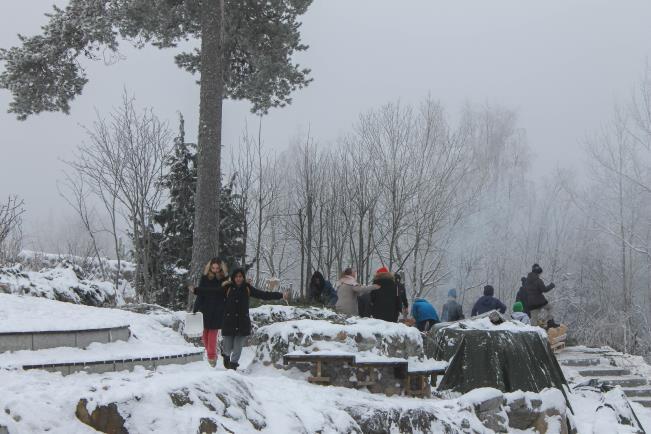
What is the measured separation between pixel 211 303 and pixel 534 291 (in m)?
8.37

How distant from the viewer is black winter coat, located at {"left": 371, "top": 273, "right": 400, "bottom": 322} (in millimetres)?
11336

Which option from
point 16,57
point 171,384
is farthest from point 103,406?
point 16,57

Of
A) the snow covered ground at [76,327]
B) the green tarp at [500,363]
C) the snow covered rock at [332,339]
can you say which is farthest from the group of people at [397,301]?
the snow covered ground at [76,327]

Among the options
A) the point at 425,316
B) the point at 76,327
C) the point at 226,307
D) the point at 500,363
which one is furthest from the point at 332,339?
the point at 425,316

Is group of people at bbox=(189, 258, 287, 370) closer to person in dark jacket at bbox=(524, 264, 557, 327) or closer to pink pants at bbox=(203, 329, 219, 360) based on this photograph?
pink pants at bbox=(203, 329, 219, 360)

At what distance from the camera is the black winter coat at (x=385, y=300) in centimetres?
1134

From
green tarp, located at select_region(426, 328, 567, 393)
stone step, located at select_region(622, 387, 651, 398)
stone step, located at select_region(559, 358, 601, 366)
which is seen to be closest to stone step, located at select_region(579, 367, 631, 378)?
stone step, located at select_region(559, 358, 601, 366)

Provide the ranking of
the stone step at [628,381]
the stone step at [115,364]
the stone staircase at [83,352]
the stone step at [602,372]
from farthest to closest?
the stone step at [602,372] < the stone step at [628,381] < the stone staircase at [83,352] < the stone step at [115,364]

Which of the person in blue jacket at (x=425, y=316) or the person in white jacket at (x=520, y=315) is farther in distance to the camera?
the person in white jacket at (x=520, y=315)

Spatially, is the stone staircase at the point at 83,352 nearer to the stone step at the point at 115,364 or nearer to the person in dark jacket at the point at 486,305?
the stone step at the point at 115,364

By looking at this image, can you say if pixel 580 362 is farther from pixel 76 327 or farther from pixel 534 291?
pixel 76 327

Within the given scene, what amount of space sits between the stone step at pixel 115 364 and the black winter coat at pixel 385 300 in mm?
4470

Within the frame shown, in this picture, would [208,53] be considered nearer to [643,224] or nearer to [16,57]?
[16,57]

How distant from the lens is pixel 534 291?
1488 centimetres
